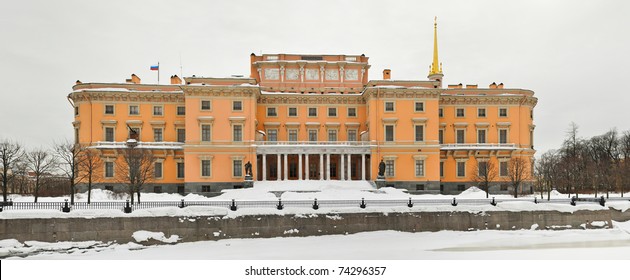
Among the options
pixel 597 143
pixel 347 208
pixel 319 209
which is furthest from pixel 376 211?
pixel 597 143

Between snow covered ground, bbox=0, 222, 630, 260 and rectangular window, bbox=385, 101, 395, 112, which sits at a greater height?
rectangular window, bbox=385, 101, 395, 112

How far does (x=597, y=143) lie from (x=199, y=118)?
56798 millimetres

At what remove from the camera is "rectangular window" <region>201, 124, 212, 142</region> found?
41906 mm

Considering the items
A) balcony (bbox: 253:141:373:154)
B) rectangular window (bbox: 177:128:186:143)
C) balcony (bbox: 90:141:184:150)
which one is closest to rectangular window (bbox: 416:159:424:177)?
balcony (bbox: 253:141:373:154)

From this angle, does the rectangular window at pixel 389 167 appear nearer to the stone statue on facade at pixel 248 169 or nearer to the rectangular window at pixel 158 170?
the stone statue on facade at pixel 248 169

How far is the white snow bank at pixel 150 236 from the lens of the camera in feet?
71.3

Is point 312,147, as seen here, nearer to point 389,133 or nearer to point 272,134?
point 272,134

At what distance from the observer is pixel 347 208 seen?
944 inches

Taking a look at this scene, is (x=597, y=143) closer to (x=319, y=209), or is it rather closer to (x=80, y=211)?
(x=319, y=209)

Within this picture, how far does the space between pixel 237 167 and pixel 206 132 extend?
14.7 feet

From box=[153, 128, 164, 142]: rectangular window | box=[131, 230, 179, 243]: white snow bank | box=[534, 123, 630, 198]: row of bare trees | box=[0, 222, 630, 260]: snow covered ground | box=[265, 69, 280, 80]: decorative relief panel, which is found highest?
box=[265, 69, 280, 80]: decorative relief panel

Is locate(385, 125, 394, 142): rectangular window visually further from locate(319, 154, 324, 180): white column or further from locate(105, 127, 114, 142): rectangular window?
Answer: locate(105, 127, 114, 142): rectangular window

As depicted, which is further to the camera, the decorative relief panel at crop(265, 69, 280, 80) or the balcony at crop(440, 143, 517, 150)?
the decorative relief panel at crop(265, 69, 280, 80)

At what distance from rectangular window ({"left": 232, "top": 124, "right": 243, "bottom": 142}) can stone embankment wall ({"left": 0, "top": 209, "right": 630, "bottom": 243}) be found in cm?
1990
